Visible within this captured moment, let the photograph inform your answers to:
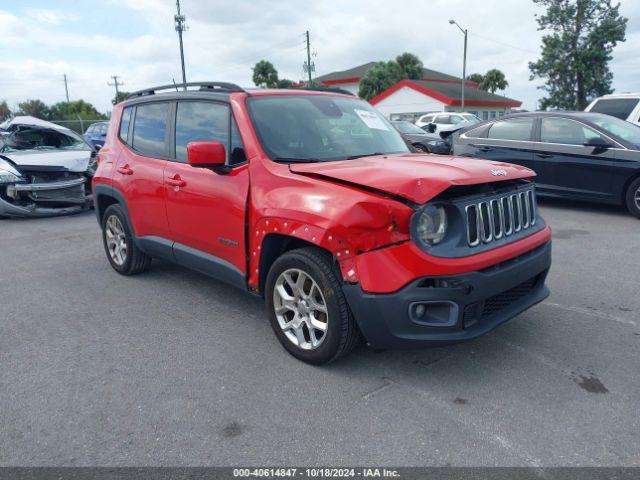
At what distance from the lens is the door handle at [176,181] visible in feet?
14.2

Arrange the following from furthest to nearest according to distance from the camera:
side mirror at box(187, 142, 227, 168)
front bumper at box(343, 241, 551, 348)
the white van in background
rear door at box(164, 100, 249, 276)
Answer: the white van in background, rear door at box(164, 100, 249, 276), side mirror at box(187, 142, 227, 168), front bumper at box(343, 241, 551, 348)

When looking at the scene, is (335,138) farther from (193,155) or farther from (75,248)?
(75,248)

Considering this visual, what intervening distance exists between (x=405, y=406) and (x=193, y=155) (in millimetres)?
2148

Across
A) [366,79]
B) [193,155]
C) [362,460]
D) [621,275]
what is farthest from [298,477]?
[366,79]

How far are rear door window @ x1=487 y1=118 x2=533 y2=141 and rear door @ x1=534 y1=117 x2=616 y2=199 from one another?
22cm

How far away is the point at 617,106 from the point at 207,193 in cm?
1161

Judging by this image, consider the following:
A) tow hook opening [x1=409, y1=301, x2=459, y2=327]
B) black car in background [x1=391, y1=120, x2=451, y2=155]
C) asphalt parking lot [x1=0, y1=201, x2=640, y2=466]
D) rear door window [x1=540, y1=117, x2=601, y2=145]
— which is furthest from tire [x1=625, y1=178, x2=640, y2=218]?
tow hook opening [x1=409, y1=301, x2=459, y2=327]

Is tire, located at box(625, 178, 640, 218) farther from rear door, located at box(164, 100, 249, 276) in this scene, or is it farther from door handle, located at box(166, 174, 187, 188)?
door handle, located at box(166, 174, 187, 188)

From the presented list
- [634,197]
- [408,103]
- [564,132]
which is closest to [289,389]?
[634,197]

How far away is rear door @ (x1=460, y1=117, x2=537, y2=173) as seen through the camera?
28.7ft

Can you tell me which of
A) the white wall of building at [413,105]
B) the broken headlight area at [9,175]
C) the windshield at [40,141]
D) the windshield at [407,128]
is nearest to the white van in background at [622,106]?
the windshield at [407,128]

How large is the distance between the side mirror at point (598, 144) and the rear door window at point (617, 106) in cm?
490

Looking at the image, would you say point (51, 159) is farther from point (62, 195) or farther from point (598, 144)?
point (598, 144)

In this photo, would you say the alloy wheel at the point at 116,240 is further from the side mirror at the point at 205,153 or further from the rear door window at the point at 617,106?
the rear door window at the point at 617,106
